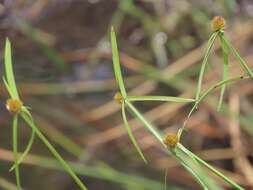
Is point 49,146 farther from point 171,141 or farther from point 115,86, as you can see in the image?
point 115,86

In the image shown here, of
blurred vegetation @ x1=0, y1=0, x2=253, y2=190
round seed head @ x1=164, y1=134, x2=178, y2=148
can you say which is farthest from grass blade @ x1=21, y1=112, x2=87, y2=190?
blurred vegetation @ x1=0, y1=0, x2=253, y2=190

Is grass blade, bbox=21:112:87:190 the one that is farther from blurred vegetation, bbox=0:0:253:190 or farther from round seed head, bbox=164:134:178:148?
blurred vegetation, bbox=0:0:253:190

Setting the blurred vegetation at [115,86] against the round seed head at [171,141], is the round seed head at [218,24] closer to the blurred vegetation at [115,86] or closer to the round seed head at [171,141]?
the round seed head at [171,141]

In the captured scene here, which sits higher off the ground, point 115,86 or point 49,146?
point 115,86

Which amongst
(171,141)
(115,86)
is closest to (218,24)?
(171,141)

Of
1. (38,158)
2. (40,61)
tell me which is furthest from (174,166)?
(40,61)

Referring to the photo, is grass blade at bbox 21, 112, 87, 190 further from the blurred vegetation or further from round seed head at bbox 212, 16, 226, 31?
the blurred vegetation

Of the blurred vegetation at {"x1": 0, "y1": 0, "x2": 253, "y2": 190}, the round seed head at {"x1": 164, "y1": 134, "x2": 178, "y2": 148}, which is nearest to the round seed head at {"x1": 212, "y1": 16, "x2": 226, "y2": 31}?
the round seed head at {"x1": 164, "y1": 134, "x2": 178, "y2": 148}

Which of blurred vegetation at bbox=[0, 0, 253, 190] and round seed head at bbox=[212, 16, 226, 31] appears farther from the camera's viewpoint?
blurred vegetation at bbox=[0, 0, 253, 190]

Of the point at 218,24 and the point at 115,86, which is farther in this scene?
the point at 115,86

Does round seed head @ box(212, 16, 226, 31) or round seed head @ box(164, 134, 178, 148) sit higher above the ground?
round seed head @ box(212, 16, 226, 31)
